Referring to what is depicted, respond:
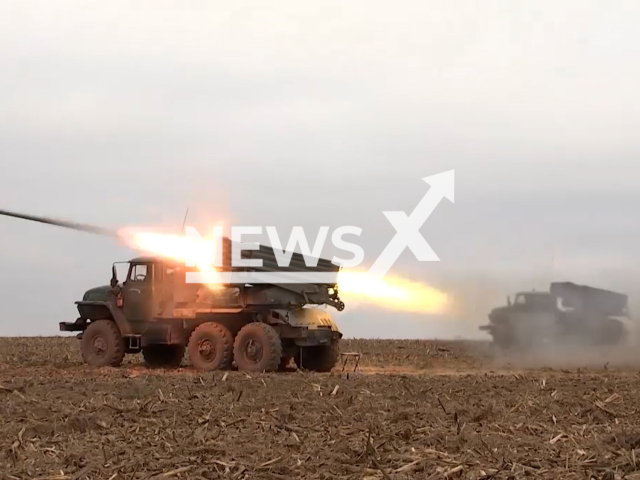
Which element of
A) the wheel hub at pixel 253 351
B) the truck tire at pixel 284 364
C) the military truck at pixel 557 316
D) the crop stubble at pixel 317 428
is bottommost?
the crop stubble at pixel 317 428

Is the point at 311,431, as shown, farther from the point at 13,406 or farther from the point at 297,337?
the point at 297,337

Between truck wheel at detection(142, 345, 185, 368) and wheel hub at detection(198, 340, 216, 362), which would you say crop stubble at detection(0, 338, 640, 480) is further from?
truck wheel at detection(142, 345, 185, 368)

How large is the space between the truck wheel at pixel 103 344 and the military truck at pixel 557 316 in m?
12.3

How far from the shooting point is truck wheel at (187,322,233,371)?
2081 centimetres

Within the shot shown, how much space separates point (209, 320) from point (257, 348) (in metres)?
1.87

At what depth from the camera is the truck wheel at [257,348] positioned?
20125 millimetres

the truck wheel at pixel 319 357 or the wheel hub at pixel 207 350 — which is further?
the truck wheel at pixel 319 357

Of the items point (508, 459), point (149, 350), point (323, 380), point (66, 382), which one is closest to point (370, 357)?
point (149, 350)

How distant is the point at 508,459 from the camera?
845 centimetres

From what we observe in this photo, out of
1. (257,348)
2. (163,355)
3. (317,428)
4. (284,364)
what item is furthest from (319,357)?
(317,428)

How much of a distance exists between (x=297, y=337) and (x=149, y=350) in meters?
5.14

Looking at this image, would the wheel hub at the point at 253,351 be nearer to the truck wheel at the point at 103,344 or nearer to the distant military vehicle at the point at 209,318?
the distant military vehicle at the point at 209,318

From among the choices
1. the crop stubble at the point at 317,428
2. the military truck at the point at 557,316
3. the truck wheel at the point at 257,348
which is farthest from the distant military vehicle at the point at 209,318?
the military truck at the point at 557,316

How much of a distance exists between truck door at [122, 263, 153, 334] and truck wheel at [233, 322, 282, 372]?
3.54 meters
